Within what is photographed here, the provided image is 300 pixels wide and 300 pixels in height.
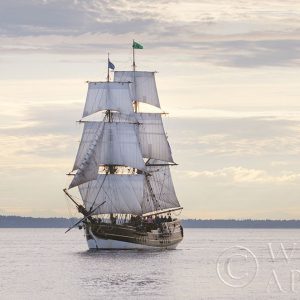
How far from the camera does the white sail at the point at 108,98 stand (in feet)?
490

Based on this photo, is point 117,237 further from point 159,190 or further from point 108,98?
point 159,190

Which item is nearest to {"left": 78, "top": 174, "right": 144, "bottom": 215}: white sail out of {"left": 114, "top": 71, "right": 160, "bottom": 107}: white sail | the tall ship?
the tall ship

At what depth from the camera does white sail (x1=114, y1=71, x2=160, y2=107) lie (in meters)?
164

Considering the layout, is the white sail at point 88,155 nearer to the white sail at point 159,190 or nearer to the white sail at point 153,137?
the white sail at point 153,137

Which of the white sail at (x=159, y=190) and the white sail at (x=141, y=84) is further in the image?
the white sail at (x=141, y=84)

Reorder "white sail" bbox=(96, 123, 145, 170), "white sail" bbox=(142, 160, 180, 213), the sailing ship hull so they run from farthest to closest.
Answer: "white sail" bbox=(142, 160, 180, 213)
"white sail" bbox=(96, 123, 145, 170)
the sailing ship hull

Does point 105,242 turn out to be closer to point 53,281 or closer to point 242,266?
point 242,266

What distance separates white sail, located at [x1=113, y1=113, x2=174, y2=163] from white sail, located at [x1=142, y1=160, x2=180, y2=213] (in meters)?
1.84

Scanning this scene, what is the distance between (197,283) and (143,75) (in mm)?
77006

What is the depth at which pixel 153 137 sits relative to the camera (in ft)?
528

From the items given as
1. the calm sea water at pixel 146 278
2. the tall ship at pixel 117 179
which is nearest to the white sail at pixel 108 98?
the tall ship at pixel 117 179

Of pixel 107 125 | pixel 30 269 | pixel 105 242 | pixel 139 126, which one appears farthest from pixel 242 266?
pixel 139 126

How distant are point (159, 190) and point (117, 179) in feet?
47.3

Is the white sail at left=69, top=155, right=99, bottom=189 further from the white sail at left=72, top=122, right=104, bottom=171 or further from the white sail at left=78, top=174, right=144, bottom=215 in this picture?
the white sail at left=78, top=174, right=144, bottom=215
